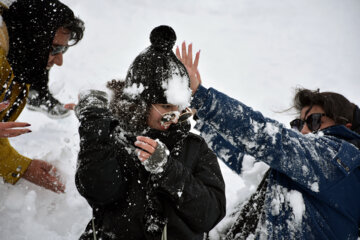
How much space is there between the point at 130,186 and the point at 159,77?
75 cm

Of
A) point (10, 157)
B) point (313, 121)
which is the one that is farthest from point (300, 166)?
point (10, 157)

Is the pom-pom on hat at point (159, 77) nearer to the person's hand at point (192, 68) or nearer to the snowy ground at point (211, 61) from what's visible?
the person's hand at point (192, 68)

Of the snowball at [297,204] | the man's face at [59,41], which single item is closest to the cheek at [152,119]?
the snowball at [297,204]

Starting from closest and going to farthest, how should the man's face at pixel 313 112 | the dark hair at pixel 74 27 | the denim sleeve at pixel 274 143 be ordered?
the denim sleeve at pixel 274 143
the man's face at pixel 313 112
the dark hair at pixel 74 27

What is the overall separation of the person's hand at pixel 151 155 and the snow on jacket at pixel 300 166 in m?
0.60

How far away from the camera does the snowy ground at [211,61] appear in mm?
2664

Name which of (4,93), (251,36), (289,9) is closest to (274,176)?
(4,93)

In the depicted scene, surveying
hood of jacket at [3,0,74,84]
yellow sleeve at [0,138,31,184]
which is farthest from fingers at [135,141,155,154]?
yellow sleeve at [0,138,31,184]

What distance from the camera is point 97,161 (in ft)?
4.70

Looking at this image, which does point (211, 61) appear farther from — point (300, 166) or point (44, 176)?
point (300, 166)

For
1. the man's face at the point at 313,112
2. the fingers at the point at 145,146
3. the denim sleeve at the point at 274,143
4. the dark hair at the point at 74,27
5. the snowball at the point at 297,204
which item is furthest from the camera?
the dark hair at the point at 74,27

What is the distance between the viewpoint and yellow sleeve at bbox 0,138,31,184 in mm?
2393

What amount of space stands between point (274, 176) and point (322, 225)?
1.56 ft

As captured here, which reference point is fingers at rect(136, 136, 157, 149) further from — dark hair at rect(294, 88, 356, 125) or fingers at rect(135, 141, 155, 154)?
dark hair at rect(294, 88, 356, 125)
